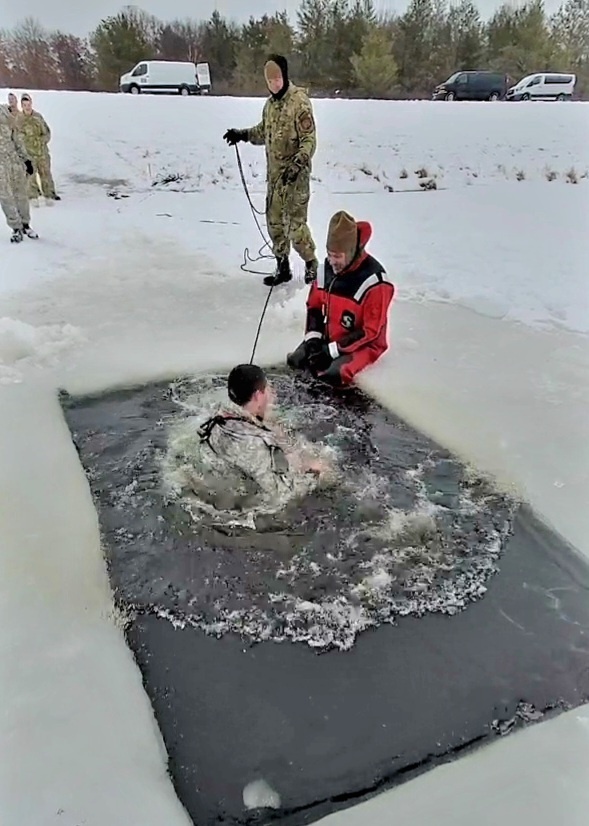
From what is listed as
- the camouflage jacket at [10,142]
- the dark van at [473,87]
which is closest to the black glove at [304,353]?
the dark van at [473,87]

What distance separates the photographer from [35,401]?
9.04 feet

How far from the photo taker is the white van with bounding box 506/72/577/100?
389 centimetres

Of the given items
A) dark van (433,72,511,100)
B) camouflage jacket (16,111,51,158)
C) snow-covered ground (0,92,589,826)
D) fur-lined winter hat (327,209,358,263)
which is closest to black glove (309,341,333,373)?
snow-covered ground (0,92,589,826)

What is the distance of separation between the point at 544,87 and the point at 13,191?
389cm

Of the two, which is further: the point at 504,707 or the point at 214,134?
the point at 214,134

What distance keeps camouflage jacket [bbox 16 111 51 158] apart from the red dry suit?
4.59 meters

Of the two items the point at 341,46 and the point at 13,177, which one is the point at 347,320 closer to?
the point at 341,46

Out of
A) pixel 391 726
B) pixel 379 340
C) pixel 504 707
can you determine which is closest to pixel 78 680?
pixel 391 726

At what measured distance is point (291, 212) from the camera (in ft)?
13.4

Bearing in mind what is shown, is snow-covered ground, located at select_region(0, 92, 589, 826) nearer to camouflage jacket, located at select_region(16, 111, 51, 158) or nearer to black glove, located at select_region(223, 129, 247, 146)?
camouflage jacket, located at select_region(16, 111, 51, 158)

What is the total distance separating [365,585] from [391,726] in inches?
17.6

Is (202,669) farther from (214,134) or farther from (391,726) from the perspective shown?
(214,134)

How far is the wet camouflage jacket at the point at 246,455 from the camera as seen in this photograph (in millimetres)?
2152

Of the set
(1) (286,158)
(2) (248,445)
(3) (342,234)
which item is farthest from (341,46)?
(2) (248,445)
